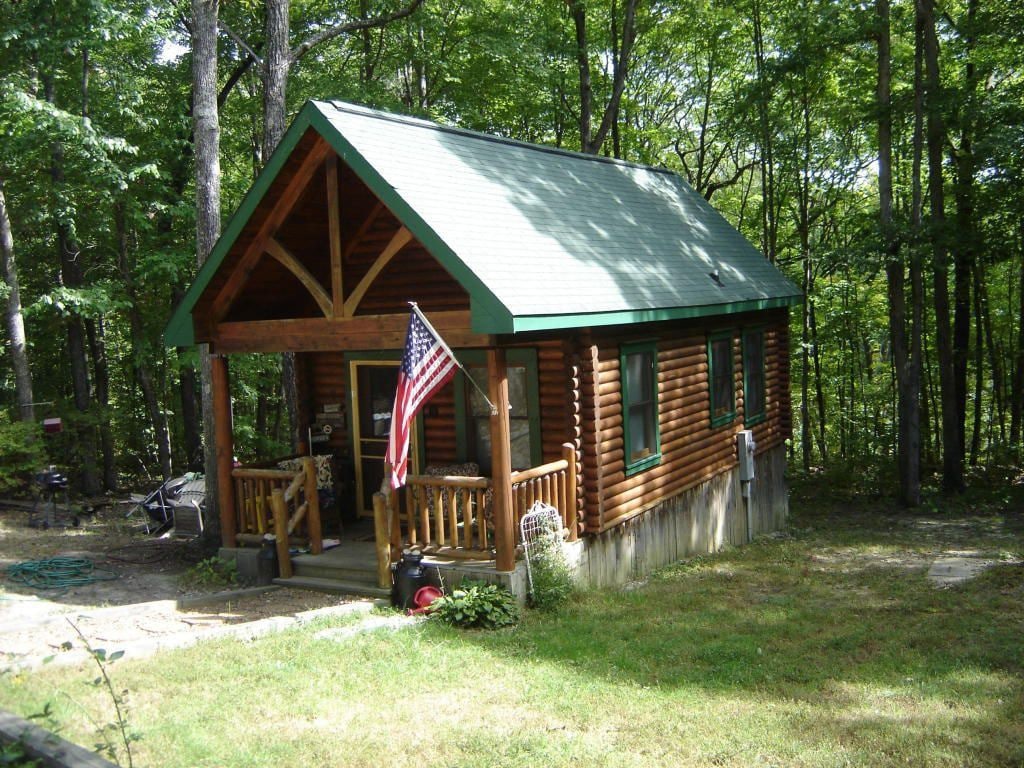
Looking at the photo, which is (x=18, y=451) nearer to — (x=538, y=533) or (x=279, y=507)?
(x=279, y=507)

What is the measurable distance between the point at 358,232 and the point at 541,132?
16628 millimetres

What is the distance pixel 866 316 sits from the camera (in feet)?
80.5

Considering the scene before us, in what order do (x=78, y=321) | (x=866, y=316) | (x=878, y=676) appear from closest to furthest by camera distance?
1. (x=878, y=676)
2. (x=78, y=321)
3. (x=866, y=316)

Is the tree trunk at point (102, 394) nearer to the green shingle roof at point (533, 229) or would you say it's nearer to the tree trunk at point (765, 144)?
the green shingle roof at point (533, 229)

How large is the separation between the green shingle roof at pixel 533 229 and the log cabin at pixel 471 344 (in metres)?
0.03

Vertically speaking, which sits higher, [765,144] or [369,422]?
[765,144]

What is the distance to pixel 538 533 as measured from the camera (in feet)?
30.2

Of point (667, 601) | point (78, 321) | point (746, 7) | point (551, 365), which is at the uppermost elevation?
point (746, 7)

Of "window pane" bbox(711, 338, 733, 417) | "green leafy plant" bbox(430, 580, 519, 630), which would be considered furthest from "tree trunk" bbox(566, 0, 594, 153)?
"green leafy plant" bbox(430, 580, 519, 630)

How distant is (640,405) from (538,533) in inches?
110

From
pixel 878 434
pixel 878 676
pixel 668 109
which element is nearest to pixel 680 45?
pixel 668 109

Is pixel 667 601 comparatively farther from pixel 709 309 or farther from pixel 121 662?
pixel 121 662

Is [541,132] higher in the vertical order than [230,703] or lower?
higher

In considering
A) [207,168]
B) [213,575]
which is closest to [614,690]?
[213,575]
